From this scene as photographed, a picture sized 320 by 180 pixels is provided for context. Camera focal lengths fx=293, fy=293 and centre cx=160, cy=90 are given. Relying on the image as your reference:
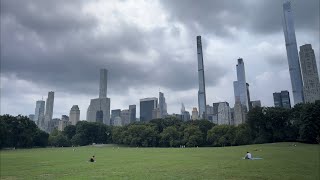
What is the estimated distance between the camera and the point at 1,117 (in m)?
113

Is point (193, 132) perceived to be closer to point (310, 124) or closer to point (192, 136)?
point (192, 136)

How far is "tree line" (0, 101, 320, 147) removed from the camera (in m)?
88.3

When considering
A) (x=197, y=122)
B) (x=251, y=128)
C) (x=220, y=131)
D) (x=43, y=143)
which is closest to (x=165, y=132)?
(x=197, y=122)

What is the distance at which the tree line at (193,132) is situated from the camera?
8829cm

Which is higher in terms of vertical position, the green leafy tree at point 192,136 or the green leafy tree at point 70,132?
the green leafy tree at point 70,132

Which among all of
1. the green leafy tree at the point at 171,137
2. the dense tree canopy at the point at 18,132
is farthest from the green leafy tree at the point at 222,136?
the dense tree canopy at the point at 18,132

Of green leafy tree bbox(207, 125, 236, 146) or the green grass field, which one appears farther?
green leafy tree bbox(207, 125, 236, 146)

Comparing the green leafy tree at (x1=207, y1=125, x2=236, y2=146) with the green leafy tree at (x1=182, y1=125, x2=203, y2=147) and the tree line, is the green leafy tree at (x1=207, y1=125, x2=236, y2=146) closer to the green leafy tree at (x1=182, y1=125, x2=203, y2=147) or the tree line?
the tree line

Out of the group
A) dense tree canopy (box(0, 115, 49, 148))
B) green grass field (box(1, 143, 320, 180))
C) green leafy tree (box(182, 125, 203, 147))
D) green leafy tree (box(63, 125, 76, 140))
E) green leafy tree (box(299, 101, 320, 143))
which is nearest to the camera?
Result: green grass field (box(1, 143, 320, 180))

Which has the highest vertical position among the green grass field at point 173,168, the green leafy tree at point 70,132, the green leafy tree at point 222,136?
the green leafy tree at point 70,132

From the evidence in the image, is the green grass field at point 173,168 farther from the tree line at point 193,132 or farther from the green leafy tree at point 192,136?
the green leafy tree at point 192,136

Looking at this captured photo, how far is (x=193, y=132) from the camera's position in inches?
4619

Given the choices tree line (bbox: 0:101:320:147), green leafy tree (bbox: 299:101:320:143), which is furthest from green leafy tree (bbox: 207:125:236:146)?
green leafy tree (bbox: 299:101:320:143)

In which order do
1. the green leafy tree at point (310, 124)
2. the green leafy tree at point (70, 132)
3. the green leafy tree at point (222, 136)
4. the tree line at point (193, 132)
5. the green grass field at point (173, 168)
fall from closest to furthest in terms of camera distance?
the green grass field at point (173, 168), the green leafy tree at point (310, 124), the tree line at point (193, 132), the green leafy tree at point (222, 136), the green leafy tree at point (70, 132)
